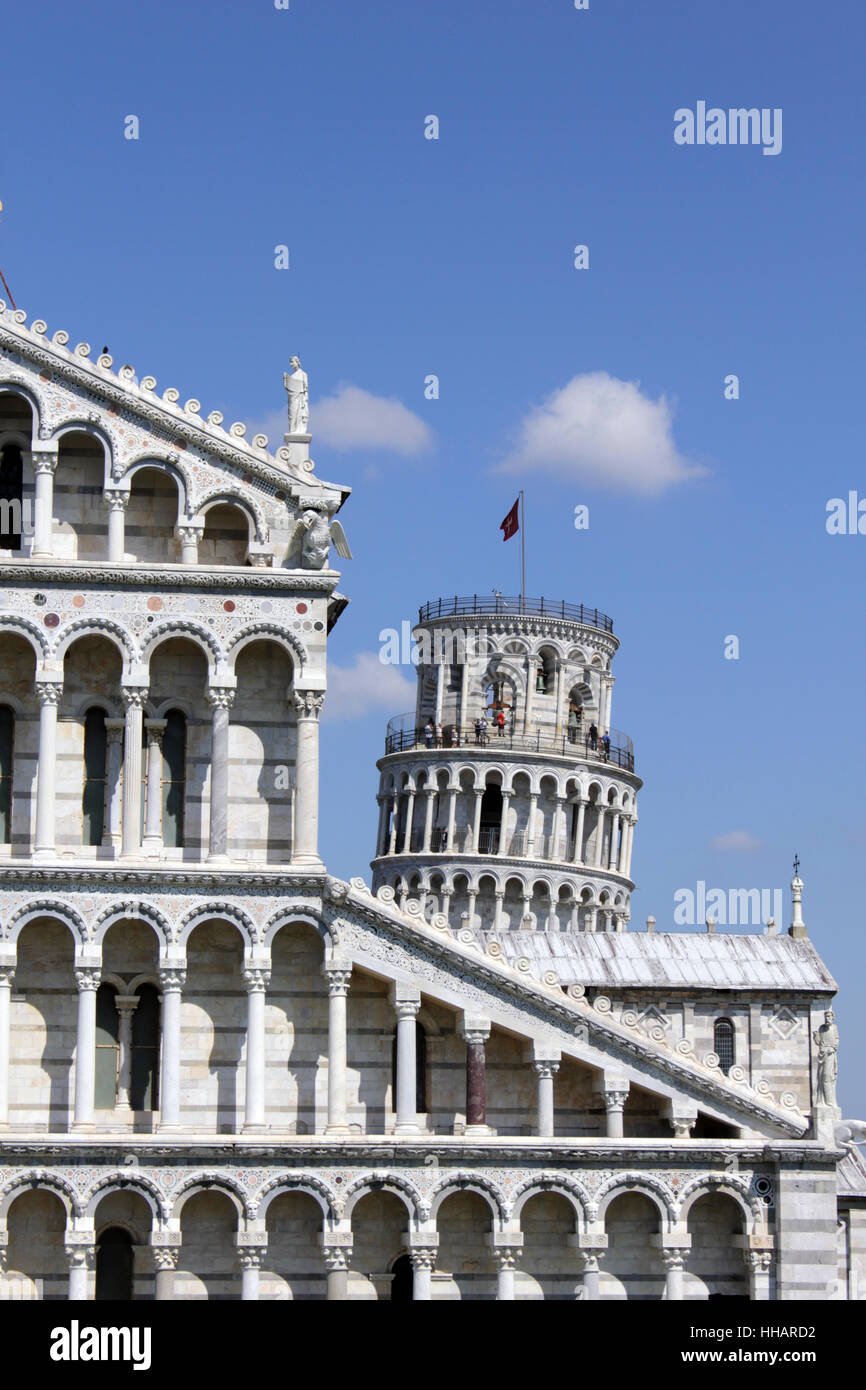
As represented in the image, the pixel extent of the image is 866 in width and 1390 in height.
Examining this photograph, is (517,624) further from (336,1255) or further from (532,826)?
(336,1255)

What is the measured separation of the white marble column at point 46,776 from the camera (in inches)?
1935

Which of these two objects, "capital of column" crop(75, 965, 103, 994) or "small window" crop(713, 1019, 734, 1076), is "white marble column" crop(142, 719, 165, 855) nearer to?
"capital of column" crop(75, 965, 103, 994)

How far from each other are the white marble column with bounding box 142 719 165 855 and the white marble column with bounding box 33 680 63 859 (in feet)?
6.24

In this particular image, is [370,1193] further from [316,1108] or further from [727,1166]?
[727,1166]

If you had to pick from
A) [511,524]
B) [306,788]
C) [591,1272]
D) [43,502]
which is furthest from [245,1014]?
[511,524]

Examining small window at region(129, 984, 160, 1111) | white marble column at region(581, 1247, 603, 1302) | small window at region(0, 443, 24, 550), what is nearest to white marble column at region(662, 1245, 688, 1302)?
white marble column at region(581, 1247, 603, 1302)

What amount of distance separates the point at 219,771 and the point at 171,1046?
17.9ft

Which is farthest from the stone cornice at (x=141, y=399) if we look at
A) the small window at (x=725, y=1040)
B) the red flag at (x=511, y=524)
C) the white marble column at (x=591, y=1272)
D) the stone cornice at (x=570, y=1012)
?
the red flag at (x=511, y=524)

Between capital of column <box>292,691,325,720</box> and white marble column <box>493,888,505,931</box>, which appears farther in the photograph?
white marble column <box>493,888,505,931</box>

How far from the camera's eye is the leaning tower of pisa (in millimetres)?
122750

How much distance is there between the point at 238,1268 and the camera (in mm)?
49625

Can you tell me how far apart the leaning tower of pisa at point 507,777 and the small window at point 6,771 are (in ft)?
234

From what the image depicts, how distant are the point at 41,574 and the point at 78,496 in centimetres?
224
